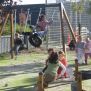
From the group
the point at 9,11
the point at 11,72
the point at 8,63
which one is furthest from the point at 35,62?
the point at 11,72

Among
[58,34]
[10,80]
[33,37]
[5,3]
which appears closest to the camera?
[10,80]

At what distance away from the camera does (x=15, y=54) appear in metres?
26.9

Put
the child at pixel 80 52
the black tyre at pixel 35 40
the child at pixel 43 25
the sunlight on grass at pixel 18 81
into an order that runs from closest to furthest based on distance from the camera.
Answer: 1. the sunlight on grass at pixel 18 81
2. the child at pixel 80 52
3. the black tyre at pixel 35 40
4. the child at pixel 43 25

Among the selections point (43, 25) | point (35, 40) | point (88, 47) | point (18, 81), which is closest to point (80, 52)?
point (88, 47)

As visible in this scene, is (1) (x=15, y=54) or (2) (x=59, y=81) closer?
(2) (x=59, y=81)

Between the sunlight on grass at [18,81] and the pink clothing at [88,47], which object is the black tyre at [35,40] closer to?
the pink clothing at [88,47]

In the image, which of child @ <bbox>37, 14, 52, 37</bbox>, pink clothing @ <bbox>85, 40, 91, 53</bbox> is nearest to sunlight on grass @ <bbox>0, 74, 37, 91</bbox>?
pink clothing @ <bbox>85, 40, 91, 53</bbox>

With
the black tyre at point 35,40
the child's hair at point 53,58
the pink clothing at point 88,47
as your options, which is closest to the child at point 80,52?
the pink clothing at point 88,47

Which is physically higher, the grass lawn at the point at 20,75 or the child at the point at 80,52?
the child at the point at 80,52

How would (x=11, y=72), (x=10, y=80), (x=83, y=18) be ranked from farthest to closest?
(x=83, y=18) < (x=11, y=72) < (x=10, y=80)

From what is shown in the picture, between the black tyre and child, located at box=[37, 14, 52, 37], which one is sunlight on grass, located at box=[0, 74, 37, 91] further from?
child, located at box=[37, 14, 52, 37]

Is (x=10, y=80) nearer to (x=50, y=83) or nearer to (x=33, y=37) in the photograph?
(x=50, y=83)

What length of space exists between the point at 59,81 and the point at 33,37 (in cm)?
1018

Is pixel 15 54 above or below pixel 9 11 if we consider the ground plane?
below
